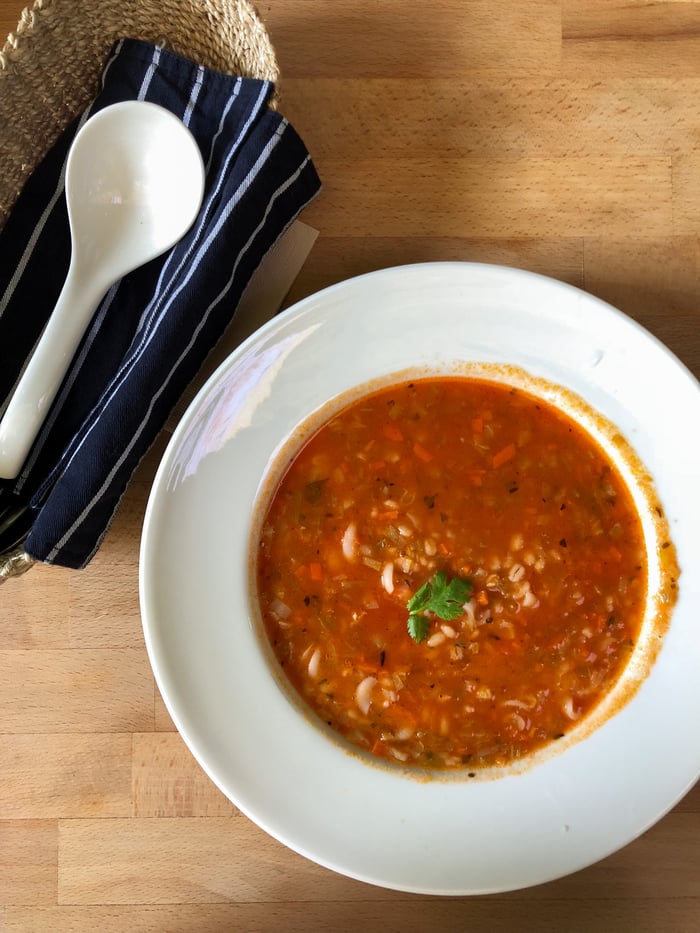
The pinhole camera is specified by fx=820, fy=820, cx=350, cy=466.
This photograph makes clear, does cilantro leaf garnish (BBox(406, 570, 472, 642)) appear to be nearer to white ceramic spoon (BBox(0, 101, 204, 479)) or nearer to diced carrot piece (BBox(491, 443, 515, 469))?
diced carrot piece (BBox(491, 443, 515, 469))

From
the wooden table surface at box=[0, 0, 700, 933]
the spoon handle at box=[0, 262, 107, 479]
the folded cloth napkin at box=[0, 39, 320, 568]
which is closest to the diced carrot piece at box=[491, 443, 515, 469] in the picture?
the wooden table surface at box=[0, 0, 700, 933]

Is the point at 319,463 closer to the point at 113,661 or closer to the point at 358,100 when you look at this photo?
the point at 113,661

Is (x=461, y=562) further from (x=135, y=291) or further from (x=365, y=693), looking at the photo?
(x=135, y=291)

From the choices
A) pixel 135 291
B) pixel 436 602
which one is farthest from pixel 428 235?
pixel 436 602

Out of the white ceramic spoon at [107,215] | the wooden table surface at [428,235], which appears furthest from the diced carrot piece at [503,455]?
the white ceramic spoon at [107,215]

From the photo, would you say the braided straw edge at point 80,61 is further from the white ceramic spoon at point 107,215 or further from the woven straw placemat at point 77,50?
the white ceramic spoon at point 107,215
